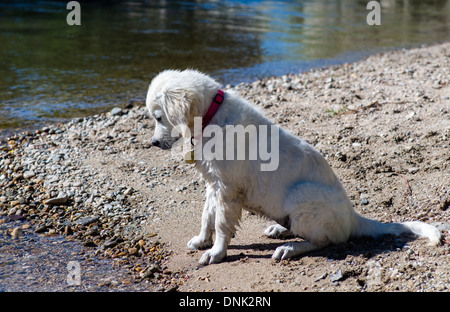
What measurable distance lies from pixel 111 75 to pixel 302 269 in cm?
952

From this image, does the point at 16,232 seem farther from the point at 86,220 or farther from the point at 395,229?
the point at 395,229

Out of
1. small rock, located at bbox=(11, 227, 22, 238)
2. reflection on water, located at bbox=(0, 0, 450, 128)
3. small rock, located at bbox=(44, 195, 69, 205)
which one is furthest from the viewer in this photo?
reflection on water, located at bbox=(0, 0, 450, 128)

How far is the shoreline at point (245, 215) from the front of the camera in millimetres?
4332

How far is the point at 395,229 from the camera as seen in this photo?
4582 millimetres

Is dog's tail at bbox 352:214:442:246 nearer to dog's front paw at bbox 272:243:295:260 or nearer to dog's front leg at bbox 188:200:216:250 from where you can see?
dog's front paw at bbox 272:243:295:260

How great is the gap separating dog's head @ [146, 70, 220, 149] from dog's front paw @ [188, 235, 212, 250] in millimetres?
1051

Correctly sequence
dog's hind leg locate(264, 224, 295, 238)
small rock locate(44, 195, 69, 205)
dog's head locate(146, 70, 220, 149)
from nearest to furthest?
dog's head locate(146, 70, 220, 149) → dog's hind leg locate(264, 224, 295, 238) → small rock locate(44, 195, 69, 205)

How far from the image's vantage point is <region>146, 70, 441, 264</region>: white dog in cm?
447

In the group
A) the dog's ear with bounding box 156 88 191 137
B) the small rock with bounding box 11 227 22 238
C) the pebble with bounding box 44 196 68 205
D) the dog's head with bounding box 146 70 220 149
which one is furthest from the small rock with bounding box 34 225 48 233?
the dog's ear with bounding box 156 88 191 137

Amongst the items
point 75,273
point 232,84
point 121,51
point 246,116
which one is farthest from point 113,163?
point 121,51

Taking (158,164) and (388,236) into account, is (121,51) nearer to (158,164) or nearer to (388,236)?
(158,164)

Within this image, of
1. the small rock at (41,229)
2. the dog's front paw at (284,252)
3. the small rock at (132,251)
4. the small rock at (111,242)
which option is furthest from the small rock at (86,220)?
the dog's front paw at (284,252)

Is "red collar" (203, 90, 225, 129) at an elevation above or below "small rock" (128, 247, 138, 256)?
above

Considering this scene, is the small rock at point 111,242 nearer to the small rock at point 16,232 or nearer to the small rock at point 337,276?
the small rock at point 16,232
